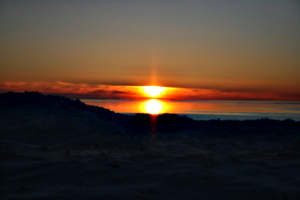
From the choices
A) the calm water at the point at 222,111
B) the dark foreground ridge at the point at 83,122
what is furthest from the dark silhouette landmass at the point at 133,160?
the calm water at the point at 222,111

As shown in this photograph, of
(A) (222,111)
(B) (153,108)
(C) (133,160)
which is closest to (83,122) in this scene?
(C) (133,160)

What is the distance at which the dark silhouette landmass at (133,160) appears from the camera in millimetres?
4078

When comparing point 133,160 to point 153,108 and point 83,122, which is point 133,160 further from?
point 153,108

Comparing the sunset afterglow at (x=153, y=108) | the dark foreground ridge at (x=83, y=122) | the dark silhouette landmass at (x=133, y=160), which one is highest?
the sunset afterglow at (x=153, y=108)

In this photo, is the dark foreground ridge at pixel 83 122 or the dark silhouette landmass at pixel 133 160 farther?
the dark foreground ridge at pixel 83 122

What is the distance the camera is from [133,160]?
18.9ft

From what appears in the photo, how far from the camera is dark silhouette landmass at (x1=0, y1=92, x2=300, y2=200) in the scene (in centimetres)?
408

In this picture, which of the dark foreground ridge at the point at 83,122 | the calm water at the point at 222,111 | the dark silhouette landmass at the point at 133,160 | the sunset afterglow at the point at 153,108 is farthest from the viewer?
the sunset afterglow at the point at 153,108

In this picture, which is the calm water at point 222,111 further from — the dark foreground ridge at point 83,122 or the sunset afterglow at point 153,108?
the dark foreground ridge at point 83,122

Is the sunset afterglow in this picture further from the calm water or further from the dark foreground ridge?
the dark foreground ridge

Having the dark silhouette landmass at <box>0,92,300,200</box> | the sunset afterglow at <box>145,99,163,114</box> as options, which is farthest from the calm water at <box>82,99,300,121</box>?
the dark silhouette landmass at <box>0,92,300,200</box>

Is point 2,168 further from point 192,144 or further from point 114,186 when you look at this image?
point 192,144

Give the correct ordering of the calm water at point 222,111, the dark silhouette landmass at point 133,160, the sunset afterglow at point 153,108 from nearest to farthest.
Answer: the dark silhouette landmass at point 133,160, the calm water at point 222,111, the sunset afterglow at point 153,108

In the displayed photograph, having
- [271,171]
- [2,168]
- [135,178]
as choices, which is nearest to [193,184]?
[135,178]
